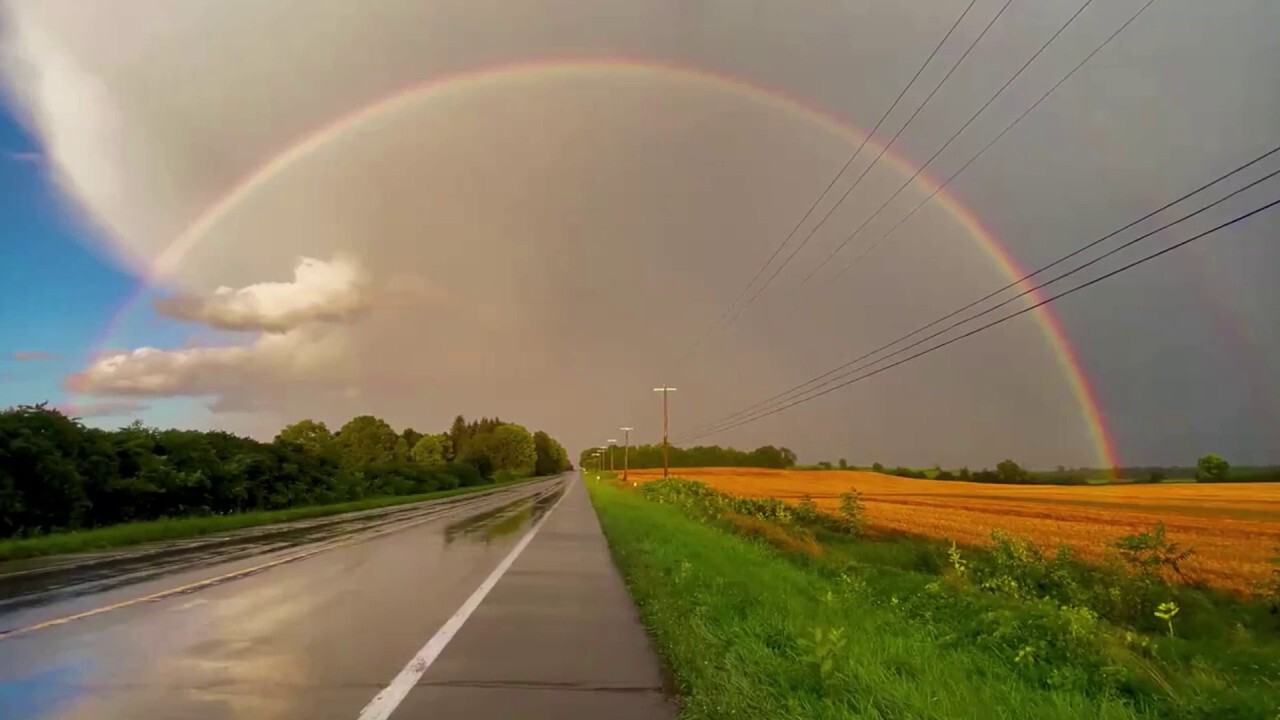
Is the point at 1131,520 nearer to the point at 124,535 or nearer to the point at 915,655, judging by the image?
the point at 915,655

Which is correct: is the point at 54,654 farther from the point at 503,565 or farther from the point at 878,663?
the point at 503,565

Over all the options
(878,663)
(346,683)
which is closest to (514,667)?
(346,683)

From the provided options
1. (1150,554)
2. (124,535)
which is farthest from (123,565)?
(1150,554)

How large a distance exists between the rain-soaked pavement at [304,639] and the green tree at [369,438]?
125 metres

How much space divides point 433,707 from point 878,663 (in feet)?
11.9

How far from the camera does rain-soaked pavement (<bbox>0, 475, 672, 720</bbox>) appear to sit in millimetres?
6688

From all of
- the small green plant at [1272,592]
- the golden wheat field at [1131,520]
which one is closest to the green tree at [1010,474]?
the golden wheat field at [1131,520]

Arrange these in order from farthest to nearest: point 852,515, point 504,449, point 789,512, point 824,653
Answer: point 504,449, point 789,512, point 852,515, point 824,653

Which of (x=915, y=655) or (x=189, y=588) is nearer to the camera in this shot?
(x=915, y=655)

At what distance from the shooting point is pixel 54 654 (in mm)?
8195

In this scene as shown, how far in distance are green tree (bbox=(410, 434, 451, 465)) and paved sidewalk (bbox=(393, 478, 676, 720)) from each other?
151 meters

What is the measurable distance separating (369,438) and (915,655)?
142850mm

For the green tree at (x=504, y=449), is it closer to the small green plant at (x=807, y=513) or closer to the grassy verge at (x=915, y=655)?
the small green plant at (x=807, y=513)

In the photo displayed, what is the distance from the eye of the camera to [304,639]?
9281mm
